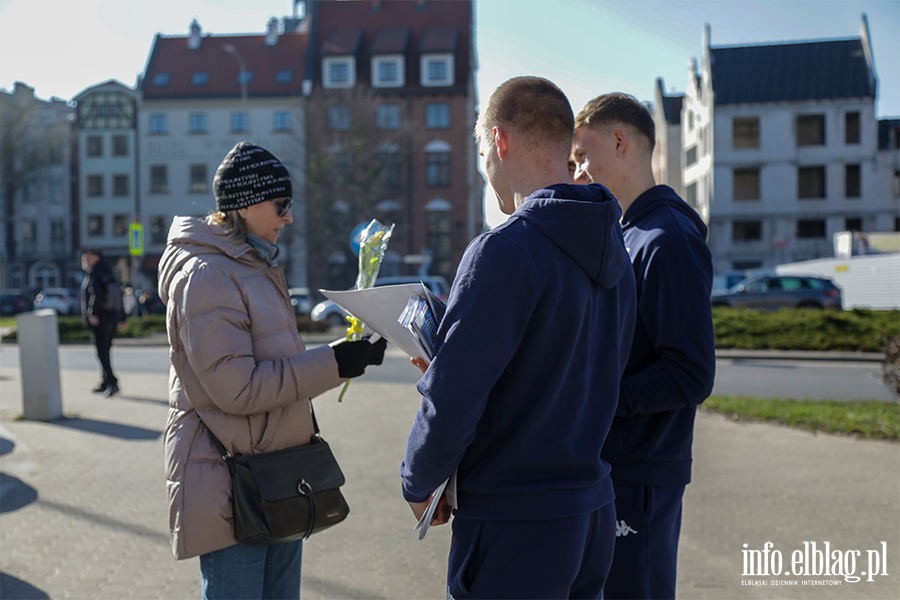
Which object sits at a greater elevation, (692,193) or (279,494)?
(692,193)

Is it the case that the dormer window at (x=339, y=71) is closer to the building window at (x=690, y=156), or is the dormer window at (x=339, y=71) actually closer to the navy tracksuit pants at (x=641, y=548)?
the building window at (x=690, y=156)

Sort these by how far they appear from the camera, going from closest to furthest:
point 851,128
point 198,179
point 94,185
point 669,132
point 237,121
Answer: point 851,128 → point 237,121 → point 198,179 → point 94,185 → point 669,132

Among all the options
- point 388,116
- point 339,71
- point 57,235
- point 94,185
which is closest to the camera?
point 388,116

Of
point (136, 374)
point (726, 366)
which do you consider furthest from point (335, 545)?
point (726, 366)

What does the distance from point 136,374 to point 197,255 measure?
41.2 feet

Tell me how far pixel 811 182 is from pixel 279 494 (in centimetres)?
5123

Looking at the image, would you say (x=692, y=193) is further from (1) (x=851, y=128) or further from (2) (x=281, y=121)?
(2) (x=281, y=121)

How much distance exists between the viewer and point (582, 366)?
199 centimetres

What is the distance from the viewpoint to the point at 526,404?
195 centimetres

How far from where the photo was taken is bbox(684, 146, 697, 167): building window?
5365 cm

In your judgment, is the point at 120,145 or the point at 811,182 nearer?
the point at 811,182

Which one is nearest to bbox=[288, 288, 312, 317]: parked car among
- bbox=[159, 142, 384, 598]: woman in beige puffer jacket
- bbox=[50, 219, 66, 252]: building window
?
bbox=[50, 219, 66, 252]: building window

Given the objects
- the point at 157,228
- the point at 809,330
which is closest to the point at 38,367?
the point at 809,330

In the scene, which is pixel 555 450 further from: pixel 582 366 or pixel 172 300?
pixel 172 300
